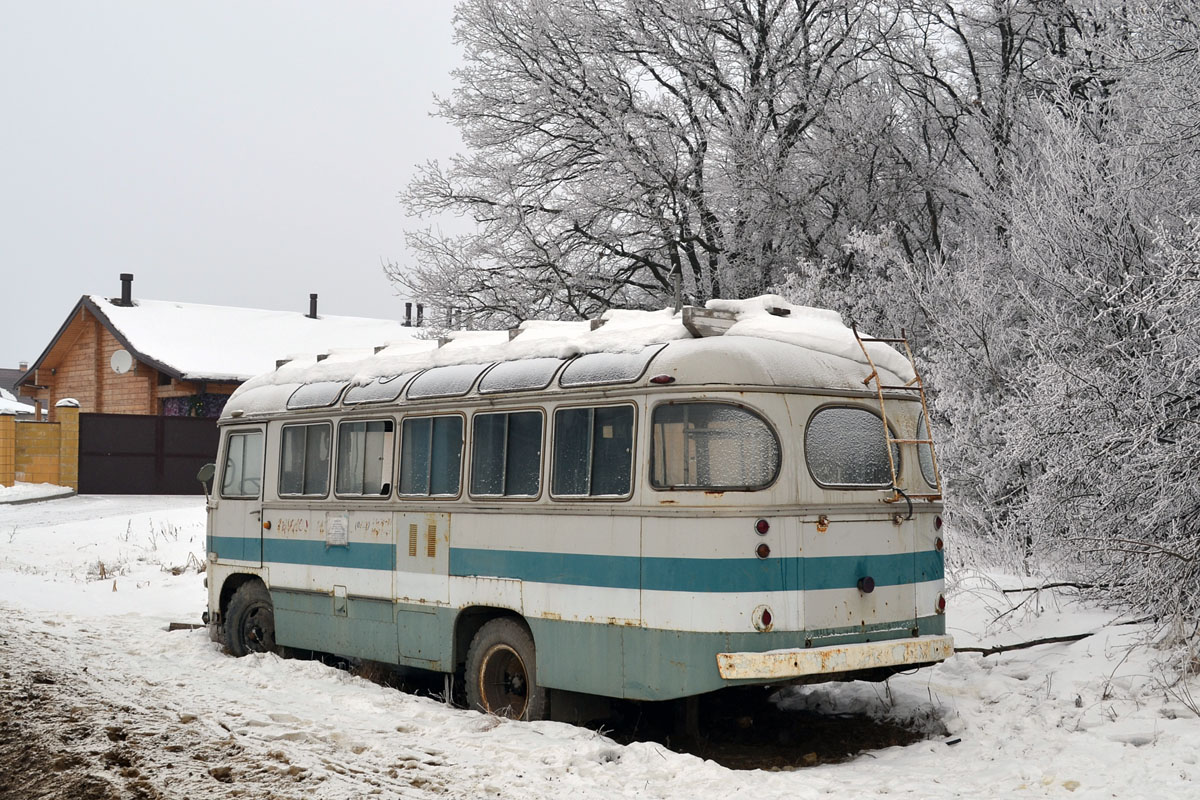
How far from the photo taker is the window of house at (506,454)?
829cm

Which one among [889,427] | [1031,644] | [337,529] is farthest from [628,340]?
[1031,644]

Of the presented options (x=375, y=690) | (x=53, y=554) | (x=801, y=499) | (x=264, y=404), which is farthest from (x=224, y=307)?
(x=801, y=499)

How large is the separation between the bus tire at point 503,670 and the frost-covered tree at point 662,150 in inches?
439

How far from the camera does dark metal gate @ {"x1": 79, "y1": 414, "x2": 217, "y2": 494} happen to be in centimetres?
3014

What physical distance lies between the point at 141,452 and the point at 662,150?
1789cm

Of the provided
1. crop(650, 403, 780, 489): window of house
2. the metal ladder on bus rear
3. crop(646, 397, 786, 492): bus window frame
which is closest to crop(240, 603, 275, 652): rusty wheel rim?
crop(646, 397, 786, 492): bus window frame

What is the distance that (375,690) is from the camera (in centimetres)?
921

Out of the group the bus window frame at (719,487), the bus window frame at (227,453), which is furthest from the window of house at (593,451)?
the bus window frame at (227,453)

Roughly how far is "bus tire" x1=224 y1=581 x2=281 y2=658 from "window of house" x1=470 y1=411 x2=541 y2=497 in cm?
338

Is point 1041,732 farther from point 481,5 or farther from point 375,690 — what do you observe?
point 481,5

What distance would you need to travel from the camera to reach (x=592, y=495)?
7809mm

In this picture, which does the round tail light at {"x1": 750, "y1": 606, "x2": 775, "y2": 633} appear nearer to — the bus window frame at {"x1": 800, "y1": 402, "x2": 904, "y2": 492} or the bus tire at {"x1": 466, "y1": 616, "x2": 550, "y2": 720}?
the bus window frame at {"x1": 800, "y1": 402, "x2": 904, "y2": 492}

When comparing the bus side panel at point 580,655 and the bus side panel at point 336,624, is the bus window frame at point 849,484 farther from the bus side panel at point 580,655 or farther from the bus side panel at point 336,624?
the bus side panel at point 336,624

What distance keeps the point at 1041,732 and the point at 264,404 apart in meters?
7.27
